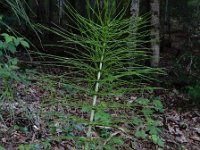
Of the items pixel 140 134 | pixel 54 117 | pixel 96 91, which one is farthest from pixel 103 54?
pixel 140 134

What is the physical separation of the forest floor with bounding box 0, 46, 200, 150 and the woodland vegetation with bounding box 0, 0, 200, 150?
13 millimetres

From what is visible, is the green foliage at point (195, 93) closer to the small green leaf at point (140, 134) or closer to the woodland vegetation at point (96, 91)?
the woodland vegetation at point (96, 91)

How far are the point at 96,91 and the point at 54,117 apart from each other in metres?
3.47

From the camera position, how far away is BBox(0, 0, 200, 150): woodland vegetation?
2312mm

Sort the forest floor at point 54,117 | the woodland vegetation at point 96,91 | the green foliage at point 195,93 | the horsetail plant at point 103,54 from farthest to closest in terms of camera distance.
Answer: the green foliage at point 195,93 < the forest floor at point 54,117 < the woodland vegetation at point 96,91 < the horsetail plant at point 103,54

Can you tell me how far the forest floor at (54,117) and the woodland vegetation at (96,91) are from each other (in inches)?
0.5

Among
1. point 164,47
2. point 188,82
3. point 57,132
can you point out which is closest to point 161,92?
point 188,82

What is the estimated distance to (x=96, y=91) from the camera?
89.6 inches

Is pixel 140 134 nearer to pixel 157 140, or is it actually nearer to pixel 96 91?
pixel 157 140

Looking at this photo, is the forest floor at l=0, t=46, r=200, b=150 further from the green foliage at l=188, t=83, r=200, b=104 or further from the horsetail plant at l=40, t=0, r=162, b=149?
the horsetail plant at l=40, t=0, r=162, b=149

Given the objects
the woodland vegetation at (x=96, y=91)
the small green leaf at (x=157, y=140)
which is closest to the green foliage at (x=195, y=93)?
the woodland vegetation at (x=96, y=91)

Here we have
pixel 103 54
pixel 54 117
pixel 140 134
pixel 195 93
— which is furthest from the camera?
pixel 195 93

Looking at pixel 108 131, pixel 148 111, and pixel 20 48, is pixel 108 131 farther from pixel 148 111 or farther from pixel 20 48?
pixel 20 48

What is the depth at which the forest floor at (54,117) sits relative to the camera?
5.04 m
